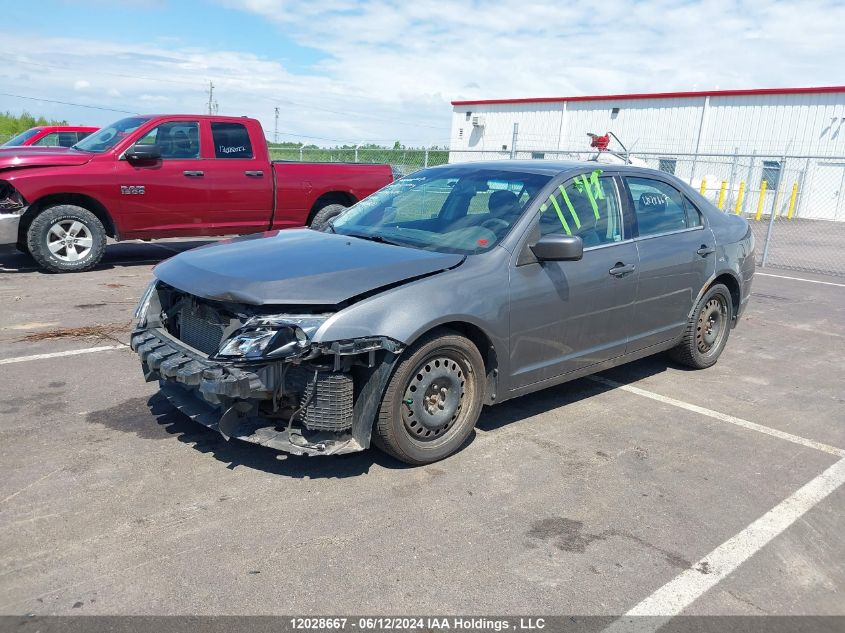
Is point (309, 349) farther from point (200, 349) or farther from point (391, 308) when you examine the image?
point (200, 349)

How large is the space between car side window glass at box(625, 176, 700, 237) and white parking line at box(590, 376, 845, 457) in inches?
49.1

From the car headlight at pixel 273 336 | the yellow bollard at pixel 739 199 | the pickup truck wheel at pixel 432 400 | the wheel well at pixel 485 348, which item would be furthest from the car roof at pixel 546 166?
the yellow bollard at pixel 739 199

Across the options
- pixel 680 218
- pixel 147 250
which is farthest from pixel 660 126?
pixel 680 218

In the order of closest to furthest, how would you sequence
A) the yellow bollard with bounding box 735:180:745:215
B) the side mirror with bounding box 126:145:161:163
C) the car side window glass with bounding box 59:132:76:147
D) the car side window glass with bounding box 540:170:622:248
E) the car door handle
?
the car side window glass with bounding box 540:170:622:248, the car door handle, the side mirror with bounding box 126:145:161:163, the car side window glass with bounding box 59:132:76:147, the yellow bollard with bounding box 735:180:745:215

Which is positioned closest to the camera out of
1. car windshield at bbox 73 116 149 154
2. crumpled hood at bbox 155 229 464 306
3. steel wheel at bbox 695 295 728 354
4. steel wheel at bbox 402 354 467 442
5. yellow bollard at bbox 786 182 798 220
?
crumpled hood at bbox 155 229 464 306

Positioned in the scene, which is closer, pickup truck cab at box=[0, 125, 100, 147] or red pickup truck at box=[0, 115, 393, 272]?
red pickup truck at box=[0, 115, 393, 272]

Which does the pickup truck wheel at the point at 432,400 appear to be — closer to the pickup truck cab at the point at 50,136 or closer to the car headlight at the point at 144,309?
the car headlight at the point at 144,309

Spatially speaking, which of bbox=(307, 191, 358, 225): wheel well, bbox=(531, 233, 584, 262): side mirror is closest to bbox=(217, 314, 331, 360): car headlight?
bbox=(531, 233, 584, 262): side mirror

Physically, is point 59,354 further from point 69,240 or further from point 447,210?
point 69,240

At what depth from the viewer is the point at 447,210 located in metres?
4.91

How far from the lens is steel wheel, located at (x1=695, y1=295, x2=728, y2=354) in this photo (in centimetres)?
605

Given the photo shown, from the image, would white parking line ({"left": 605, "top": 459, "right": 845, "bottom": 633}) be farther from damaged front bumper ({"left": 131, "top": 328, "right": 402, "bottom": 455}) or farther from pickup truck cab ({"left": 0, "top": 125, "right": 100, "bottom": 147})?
pickup truck cab ({"left": 0, "top": 125, "right": 100, "bottom": 147})

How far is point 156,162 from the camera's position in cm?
954

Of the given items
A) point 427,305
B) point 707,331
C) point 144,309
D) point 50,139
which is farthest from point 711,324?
point 50,139
